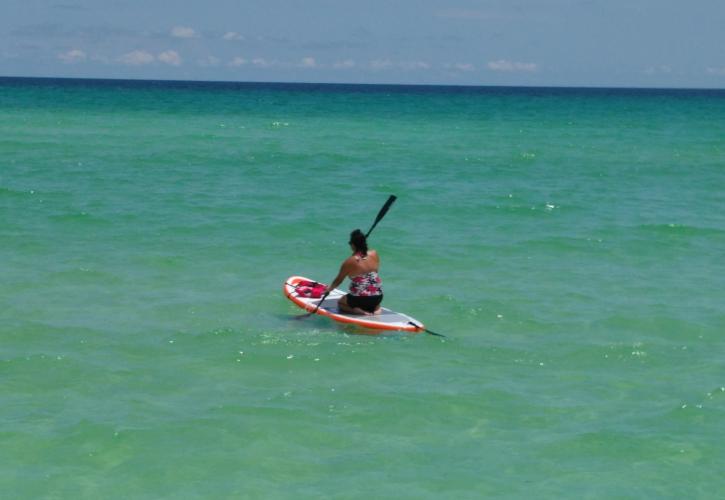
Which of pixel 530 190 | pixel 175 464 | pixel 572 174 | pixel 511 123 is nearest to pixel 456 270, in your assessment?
pixel 175 464

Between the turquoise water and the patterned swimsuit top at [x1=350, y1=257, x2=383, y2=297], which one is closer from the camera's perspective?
the turquoise water

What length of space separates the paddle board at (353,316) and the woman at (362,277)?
14 centimetres

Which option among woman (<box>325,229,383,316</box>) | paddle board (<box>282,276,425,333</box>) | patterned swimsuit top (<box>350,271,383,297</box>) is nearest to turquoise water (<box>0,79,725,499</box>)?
paddle board (<box>282,276,425,333</box>)

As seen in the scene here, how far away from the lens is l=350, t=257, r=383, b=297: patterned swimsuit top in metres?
14.0

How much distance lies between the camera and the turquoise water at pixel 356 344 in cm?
952

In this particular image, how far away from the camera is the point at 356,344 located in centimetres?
1330

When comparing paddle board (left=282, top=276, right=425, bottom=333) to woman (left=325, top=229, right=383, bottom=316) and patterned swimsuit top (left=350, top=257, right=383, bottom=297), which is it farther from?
patterned swimsuit top (left=350, top=257, right=383, bottom=297)

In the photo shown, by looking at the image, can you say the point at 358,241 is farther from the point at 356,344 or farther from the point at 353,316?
the point at 356,344

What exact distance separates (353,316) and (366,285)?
0.47 meters

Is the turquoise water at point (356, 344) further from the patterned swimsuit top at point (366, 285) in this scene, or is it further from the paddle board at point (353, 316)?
the patterned swimsuit top at point (366, 285)

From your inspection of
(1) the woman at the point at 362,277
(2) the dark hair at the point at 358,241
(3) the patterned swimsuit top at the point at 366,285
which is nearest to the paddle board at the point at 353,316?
(1) the woman at the point at 362,277

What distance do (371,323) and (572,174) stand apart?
22129 millimetres

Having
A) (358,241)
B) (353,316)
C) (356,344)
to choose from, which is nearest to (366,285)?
(353,316)

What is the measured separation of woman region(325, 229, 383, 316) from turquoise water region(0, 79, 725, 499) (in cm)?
45
